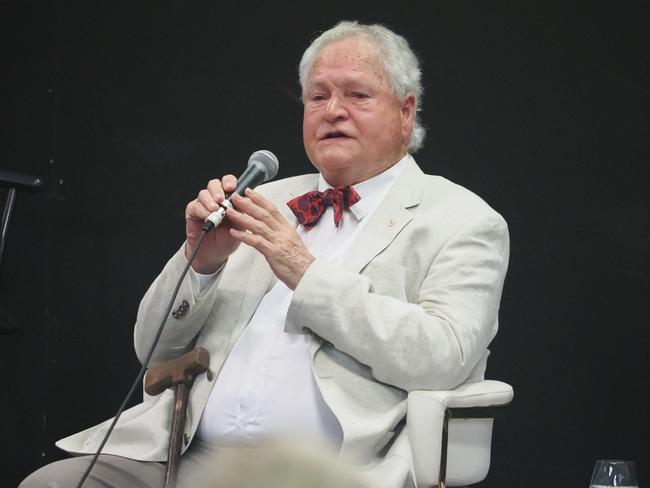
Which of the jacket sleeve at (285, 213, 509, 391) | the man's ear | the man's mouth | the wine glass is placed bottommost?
the wine glass

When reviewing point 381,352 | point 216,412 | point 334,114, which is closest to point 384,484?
point 381,352

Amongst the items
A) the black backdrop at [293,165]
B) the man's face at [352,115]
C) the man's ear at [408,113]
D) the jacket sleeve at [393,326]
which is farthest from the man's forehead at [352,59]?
the black backdrop at [293,165]

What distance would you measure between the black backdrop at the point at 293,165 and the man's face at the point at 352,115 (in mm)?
954

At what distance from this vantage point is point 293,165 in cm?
357

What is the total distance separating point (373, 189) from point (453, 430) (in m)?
0.70

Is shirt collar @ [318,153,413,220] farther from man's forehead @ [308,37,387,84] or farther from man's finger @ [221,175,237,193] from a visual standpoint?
man's finger @ [221,175,237,193]

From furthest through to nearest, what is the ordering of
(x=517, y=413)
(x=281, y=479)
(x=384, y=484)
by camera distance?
(x=517, y=413)
(x=384, y=484)
(x=281, y=479)

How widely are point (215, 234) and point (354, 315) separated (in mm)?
→ 423

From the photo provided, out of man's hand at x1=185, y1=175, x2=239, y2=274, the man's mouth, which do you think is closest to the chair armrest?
man's hand at x1=185, y1=175, x2=239, y2=274

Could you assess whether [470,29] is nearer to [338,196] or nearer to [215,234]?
[338,196]

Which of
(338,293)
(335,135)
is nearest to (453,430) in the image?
(338,293)

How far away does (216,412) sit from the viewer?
7.45 ft

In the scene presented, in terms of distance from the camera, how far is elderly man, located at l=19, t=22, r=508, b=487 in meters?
Answer: 2.13

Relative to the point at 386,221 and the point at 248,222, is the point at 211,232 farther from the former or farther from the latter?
→ the point at 386,221
